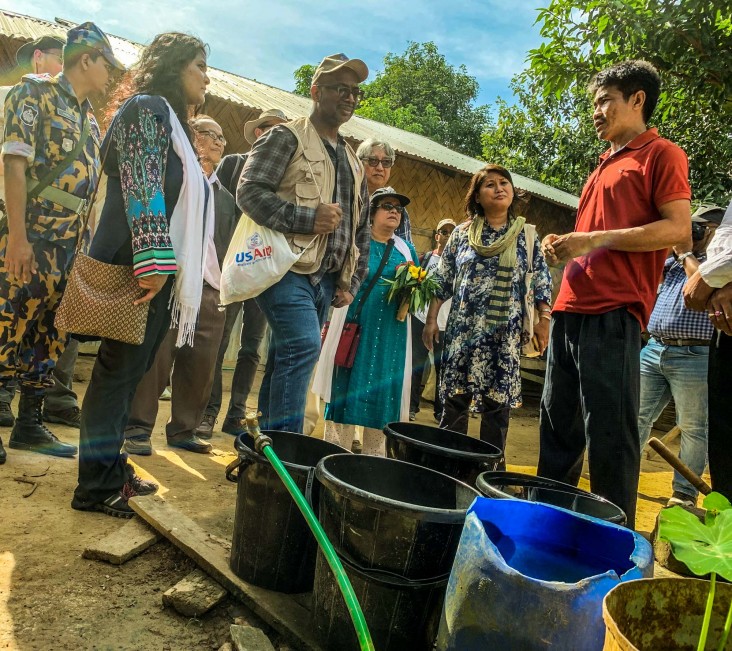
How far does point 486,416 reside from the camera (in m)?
4.07

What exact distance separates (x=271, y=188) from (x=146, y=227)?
675 millimetres

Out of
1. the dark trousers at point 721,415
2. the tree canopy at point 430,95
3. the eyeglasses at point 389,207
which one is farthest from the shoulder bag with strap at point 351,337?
the tree canopy at point 430,95

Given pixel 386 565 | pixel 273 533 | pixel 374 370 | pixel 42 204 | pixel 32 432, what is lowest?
pixel 32 432

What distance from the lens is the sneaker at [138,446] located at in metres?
3.83

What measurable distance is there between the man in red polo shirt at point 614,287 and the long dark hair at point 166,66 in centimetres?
187

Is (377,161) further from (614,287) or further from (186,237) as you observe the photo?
(614,287)

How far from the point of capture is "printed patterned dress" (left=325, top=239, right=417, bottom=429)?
4141 mm

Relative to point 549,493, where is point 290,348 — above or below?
above

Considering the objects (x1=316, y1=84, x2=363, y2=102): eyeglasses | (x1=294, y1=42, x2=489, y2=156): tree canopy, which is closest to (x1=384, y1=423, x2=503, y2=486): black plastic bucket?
(x1=316, y1=84, x2=363, y2=102): eyeglasses

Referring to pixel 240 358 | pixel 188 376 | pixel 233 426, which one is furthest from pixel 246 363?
pixel 188 376

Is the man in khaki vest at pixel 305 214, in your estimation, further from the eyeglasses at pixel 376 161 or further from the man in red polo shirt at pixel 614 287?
the eyeglasses at pixel 376 161

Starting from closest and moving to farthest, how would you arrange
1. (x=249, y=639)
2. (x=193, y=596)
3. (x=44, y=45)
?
(x=249, y=639)
(x=193, y=596)
(x=44, y=45)

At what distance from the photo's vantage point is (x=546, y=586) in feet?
4.31

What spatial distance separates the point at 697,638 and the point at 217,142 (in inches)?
171
